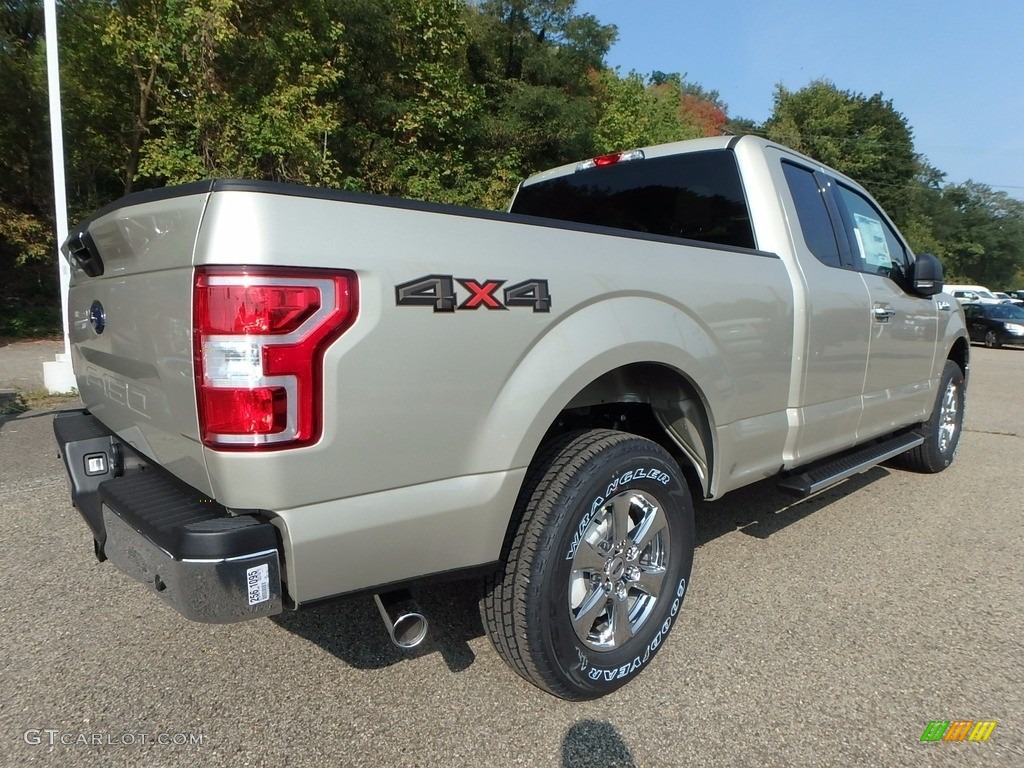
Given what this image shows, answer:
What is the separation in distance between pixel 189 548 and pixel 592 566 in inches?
48.7

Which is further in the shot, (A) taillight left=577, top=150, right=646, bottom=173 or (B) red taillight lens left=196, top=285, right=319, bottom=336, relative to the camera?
(A) taillight left=577, top=150, right=646, bottom=173

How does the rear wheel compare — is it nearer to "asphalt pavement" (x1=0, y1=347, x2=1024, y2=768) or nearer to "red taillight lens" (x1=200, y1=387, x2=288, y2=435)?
"asphalt pavement" (x1=0, y1=347, x2=1024, y2=768)

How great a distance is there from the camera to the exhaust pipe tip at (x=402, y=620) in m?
1.86

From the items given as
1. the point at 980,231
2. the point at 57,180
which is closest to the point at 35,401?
the point at 57,180

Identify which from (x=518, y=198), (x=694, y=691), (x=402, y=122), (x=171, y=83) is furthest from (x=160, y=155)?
(x=694, y=691)

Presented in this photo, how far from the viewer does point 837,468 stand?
357 cm

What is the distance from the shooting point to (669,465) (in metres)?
2.51

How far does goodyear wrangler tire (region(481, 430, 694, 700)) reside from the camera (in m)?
2.08

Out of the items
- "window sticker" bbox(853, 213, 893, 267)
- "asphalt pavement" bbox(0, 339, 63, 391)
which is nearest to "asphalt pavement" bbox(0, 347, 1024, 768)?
"window sticker" bbox(853, 213, 893, 267)

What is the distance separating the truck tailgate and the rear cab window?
2.04m

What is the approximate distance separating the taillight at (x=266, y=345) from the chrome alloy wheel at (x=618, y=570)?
40.2 inches

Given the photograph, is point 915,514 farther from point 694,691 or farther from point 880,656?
point 694,691

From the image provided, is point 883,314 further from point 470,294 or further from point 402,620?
point 402,620

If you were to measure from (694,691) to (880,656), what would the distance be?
804 mm
